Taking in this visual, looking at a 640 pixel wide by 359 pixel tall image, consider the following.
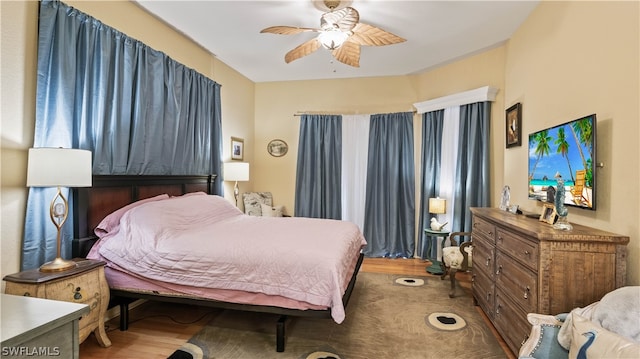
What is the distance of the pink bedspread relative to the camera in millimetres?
2062

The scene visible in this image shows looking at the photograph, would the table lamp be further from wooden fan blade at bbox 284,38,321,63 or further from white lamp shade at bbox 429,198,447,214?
wooden fan blade at bbox 284,38,321,63

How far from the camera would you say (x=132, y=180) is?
2750 mm

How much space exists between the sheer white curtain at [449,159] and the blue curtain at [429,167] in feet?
0.20

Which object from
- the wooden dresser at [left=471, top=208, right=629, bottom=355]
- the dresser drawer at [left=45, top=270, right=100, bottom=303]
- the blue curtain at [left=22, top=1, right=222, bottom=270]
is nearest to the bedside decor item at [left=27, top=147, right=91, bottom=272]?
the dresser drawer at [left=45, top=270, right=100, bottom=303]

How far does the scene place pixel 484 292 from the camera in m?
2.65

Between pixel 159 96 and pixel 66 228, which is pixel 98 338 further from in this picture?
pixel 159 96

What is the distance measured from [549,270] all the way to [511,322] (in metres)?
0.60

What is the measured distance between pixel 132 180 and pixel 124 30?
1354mm

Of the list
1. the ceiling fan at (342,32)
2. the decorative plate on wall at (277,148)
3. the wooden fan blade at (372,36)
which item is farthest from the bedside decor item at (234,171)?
the wooden fan blade at (372,36)

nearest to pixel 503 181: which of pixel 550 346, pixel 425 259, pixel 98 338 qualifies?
pixel 425 259

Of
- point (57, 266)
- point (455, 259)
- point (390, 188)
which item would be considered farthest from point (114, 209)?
point (390, 188)

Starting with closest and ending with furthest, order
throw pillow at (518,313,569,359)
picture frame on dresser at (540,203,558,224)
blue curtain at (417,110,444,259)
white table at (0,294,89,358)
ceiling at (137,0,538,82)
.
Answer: white table at (0,294,89,358)
throw pillow at (518,313,569,359)
picture frame on dresser at (540,203,558,224)
ceiling at (137,0,538,82)
blue curtain at (417,110,444,259)

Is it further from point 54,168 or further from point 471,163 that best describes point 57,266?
point 471,163

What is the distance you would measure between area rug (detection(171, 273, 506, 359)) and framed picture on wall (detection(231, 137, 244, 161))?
2.50 m
